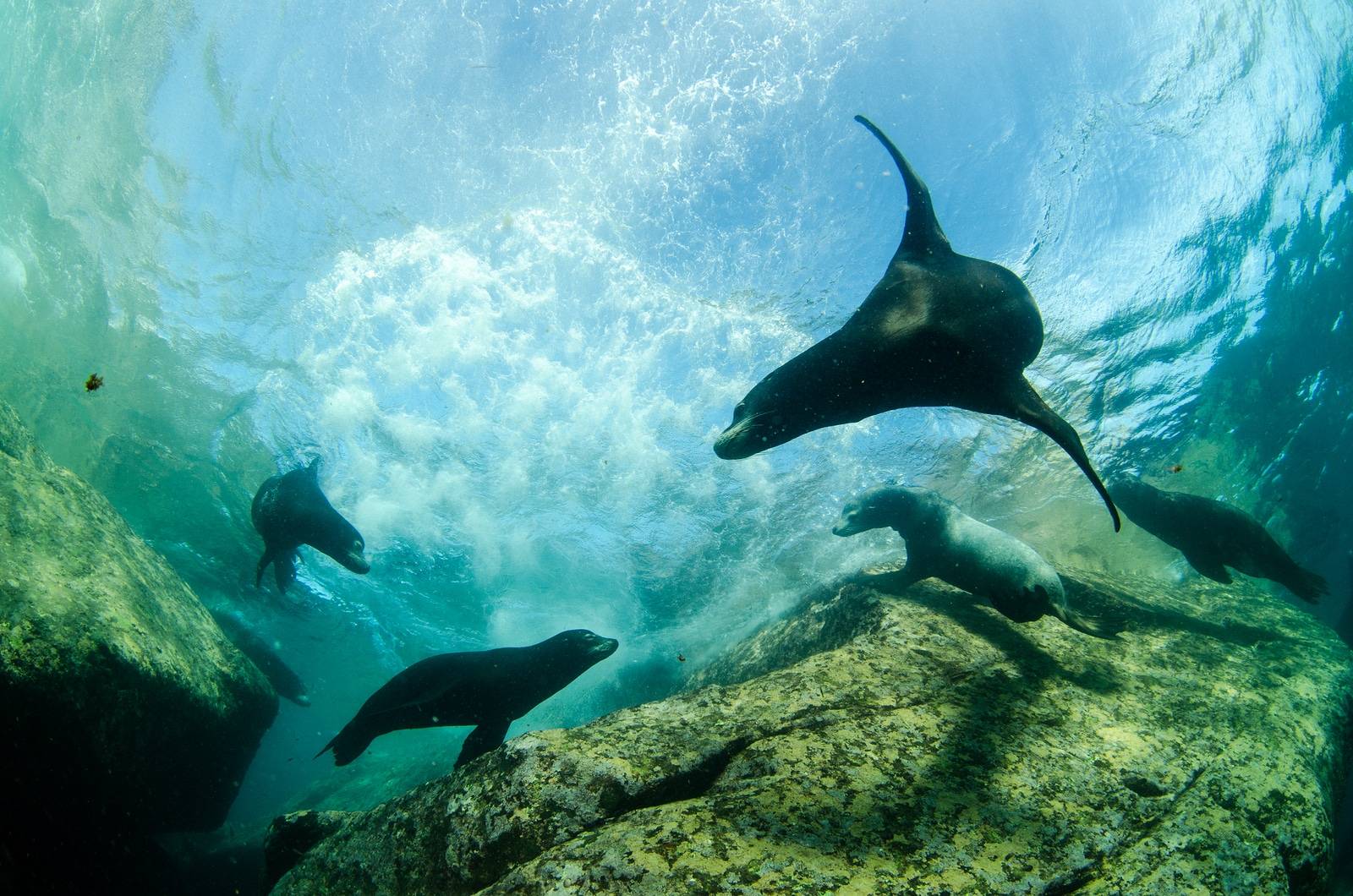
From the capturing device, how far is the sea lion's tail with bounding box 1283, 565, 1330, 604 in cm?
704

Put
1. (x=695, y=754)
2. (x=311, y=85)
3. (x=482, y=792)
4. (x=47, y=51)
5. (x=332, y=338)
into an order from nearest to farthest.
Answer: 1. (x=482, y=792)
2. (x=695, y=754)
3. (x=311, y=85)
4. (x=47, y=51)
5. (x=332, y=338)

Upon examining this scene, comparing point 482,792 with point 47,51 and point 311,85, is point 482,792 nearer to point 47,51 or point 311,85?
point 311,85

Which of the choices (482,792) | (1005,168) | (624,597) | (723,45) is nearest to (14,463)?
(482,792)

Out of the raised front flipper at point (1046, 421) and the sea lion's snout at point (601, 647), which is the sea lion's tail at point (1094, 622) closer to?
the raised front flipper at point (1046, 421)

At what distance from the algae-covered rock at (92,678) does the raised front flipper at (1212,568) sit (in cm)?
1286

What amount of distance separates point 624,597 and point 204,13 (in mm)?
18767

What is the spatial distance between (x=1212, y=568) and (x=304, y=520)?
13095 mm

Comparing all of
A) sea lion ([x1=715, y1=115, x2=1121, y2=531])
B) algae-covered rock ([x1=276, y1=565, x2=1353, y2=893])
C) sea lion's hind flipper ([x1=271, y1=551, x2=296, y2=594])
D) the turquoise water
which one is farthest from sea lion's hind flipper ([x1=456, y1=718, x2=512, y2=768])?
the turquoise water

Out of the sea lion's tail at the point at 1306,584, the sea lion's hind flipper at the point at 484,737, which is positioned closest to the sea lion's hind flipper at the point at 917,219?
the sea lion's hind flipper at the point at 484,737

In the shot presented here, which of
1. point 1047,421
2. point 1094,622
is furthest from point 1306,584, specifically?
point 1047,421

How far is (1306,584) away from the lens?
707 cm

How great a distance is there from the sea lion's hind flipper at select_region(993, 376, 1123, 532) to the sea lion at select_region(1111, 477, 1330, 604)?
6.45 meters

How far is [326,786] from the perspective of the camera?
15773 millimetres

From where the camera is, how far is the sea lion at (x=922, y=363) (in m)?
3.17
